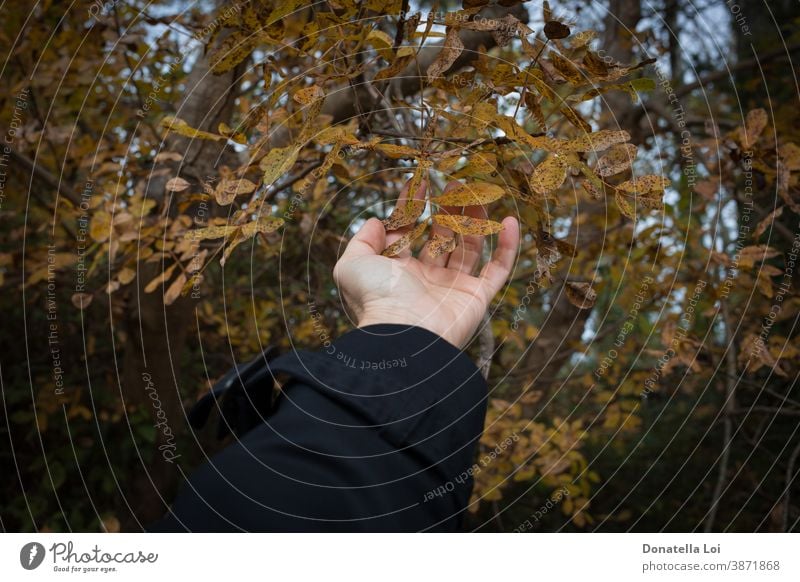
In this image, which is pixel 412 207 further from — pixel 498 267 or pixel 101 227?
pixel 101 227

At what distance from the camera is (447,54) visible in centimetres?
74

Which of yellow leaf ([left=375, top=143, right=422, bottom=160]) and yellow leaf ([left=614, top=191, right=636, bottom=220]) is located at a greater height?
yellow leaf ([left=375, top=143, right=422, bottom=160])

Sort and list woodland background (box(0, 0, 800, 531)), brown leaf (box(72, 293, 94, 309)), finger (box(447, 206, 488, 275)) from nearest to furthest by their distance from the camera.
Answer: woodland background (box(0, 0, 800, 531))
finger (box(447, 206, 488, 275))
brown leaf (box(72, 293, 94, 309))

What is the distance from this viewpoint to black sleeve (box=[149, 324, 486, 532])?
1.99ft

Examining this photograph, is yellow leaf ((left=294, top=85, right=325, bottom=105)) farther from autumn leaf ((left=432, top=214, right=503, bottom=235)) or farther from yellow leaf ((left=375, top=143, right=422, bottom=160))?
autumn leaf ((left=432, top=214, right=503, bottom=235))

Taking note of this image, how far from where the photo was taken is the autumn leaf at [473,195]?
2.22 feet

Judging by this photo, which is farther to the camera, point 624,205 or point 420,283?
point 420,283

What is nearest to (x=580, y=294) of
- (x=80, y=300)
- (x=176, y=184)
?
(x=176, y=184)

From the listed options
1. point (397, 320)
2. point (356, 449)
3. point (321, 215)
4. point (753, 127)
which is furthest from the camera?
point (321, 215)
